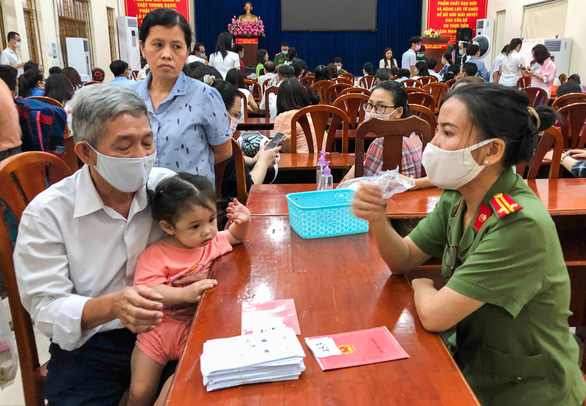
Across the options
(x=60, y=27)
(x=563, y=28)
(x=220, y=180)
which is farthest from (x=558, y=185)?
(x=60, y=27)

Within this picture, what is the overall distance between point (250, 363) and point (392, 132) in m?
1.53

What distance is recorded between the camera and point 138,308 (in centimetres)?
111

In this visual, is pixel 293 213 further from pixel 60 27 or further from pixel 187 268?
pixel 60 27

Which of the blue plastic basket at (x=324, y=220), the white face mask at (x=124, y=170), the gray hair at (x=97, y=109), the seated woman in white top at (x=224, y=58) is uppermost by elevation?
the seated woman in white top at (x=224, y=58)

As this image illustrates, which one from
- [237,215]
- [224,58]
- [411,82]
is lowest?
[237,215]

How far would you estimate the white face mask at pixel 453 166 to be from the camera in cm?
116

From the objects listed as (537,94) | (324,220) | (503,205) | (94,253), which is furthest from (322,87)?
Result: (503,205)

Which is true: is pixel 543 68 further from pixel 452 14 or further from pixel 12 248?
pixel 452 14

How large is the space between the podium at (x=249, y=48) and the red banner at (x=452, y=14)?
204 inches

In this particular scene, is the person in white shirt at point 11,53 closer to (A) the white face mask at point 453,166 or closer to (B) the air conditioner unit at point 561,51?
(A) the white face mask at point 453,166

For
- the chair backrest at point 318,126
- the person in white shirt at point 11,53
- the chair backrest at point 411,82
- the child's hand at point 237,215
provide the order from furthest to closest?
1. the person in white shirt at point 11,53
2. the chair backrest at point 411,82
3. the chair backrest at point 318,126
4. the child's hand at point 237,215

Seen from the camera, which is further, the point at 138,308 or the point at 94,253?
the point at 94,253

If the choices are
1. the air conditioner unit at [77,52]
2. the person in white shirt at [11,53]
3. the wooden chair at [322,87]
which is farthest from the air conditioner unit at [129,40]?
the wooden chair at [322,87]

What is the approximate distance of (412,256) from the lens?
135 centimetres
